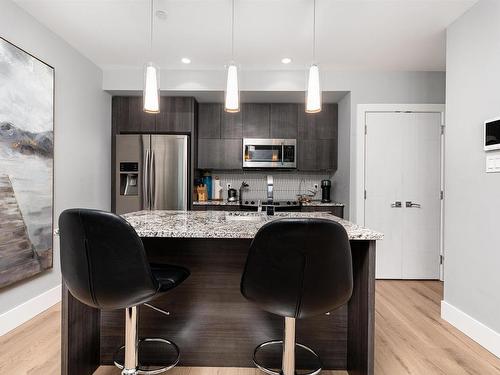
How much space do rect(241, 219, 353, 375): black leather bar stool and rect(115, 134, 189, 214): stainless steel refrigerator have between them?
2727 millimetres

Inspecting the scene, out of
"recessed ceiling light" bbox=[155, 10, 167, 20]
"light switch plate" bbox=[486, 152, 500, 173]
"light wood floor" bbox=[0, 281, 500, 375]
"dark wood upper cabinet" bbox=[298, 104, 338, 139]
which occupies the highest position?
"recessed ceiling light" bbox=[155, 10, 167, 20]

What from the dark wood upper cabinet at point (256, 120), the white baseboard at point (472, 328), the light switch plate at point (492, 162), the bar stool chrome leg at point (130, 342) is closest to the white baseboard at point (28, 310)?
the bar stool chrome leg at point (130, 342)

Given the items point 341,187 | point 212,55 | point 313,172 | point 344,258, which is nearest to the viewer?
point 344,258

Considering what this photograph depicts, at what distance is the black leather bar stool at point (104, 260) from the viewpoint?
1.20 meters

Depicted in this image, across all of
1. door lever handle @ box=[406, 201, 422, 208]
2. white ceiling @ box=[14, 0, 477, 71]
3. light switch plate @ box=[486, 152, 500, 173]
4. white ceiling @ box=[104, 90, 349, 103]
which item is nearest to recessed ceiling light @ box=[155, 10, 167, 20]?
white ceiling @ box=[14, 0, 477, 71]

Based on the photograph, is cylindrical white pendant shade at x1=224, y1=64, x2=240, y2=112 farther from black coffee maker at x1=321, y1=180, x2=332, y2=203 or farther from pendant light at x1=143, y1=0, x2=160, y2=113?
black coffee maker at x1=321, y1=180, x2=332, y2=203

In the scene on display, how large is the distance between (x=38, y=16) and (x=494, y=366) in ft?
14.2

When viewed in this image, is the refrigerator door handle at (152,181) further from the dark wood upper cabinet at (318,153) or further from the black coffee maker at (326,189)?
the black coffee maker at (326,189)

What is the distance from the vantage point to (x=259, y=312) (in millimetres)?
1792

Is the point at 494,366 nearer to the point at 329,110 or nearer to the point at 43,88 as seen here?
the point at 329,110

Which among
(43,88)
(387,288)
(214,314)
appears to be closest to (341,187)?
(387,288)

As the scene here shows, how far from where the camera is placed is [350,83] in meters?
3.65

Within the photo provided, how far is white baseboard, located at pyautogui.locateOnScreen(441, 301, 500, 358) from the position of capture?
2053 millimetres

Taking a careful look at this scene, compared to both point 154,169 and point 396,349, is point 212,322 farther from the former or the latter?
point 154,169
